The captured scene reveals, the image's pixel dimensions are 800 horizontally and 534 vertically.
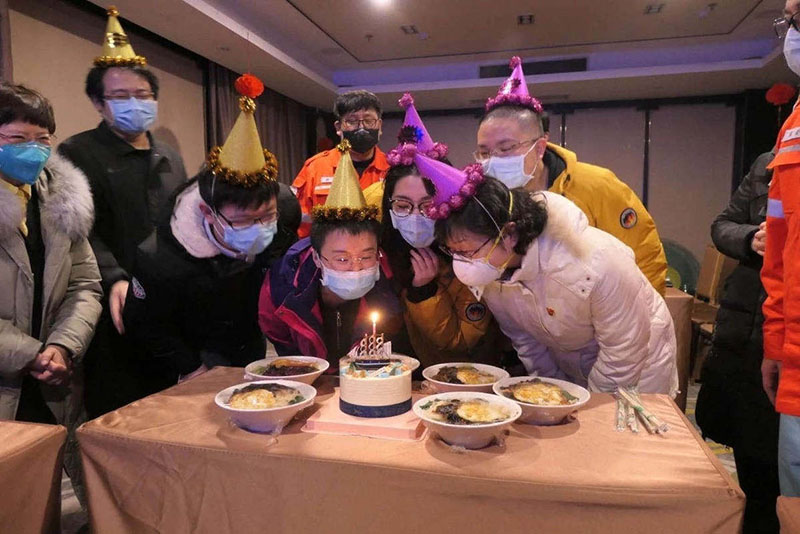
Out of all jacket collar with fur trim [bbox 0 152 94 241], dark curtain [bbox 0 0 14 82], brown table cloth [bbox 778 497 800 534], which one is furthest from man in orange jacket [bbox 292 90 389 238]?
brown table cloth [bbox 778 497 800 534]

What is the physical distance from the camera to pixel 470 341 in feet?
5.69

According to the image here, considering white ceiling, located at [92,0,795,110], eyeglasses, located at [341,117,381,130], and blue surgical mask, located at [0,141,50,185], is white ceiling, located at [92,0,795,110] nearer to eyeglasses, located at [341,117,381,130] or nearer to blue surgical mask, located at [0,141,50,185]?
eyeglasses, located at [341,117,381,130]

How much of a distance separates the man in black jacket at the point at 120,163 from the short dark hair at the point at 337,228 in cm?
82

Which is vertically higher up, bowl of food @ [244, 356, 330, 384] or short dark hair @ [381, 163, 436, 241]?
short dark hair @ [381, 163, 436, 241]

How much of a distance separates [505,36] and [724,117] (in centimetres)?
342

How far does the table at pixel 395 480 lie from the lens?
3.10 ft

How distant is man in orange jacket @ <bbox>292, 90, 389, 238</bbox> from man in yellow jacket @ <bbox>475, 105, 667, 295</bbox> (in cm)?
78

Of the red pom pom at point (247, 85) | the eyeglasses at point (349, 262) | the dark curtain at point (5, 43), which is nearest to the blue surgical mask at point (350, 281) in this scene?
the eyeglasses at point (349, 262)

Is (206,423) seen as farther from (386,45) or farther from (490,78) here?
(490,78)

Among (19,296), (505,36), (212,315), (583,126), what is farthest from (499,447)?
(583,126)

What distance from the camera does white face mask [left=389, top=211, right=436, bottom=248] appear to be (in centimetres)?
164

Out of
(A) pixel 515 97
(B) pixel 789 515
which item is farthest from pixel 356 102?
(B) pixel 789 515

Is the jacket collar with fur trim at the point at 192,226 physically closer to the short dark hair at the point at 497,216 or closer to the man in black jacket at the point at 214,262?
the man in black jacket at the point at 214,262

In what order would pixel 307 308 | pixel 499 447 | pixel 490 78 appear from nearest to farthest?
pixel 499 447
pixel 307 308
pixel 490 78
